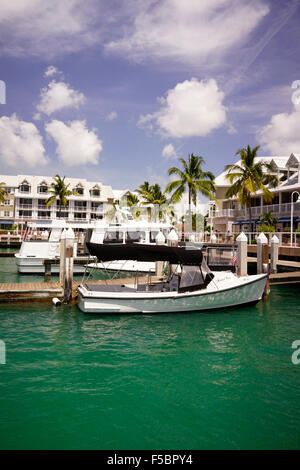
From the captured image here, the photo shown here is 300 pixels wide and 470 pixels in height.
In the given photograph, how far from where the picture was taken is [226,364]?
397 inches

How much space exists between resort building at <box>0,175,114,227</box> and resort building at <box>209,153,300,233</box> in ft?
100

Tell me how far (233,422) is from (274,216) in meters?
38.1

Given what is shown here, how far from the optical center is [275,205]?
4141cm

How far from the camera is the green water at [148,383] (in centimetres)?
675

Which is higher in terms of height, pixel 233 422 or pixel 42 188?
pixel 42 188

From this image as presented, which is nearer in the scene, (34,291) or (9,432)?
(9,432)

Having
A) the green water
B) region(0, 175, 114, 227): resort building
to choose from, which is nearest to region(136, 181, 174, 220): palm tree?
region(0, 175, 114, 227): resort building

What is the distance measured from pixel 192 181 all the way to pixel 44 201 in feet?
151

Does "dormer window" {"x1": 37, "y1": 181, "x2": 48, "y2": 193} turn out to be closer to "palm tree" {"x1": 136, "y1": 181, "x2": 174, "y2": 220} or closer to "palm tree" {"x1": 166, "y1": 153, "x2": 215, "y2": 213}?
"palm tree" {"x1": 136, "y1": 181, "x2": 174, "y2": 220}

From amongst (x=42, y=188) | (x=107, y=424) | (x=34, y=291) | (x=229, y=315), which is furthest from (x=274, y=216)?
(x=42, y=188)

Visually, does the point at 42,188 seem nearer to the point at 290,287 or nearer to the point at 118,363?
the point at 290,287

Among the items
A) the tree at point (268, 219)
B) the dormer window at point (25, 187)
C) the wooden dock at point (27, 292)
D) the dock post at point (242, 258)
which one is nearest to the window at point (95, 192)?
the dormer window at point (25, 187)

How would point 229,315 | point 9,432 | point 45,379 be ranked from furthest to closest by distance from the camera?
point 229,315
point 45,379
point 9,432
